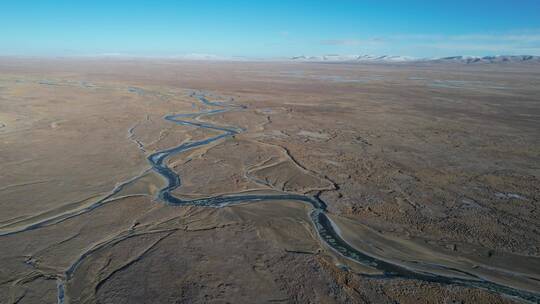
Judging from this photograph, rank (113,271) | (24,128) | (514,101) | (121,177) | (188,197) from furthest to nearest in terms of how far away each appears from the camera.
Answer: (514,101), (24,128), (121,177), (188,197), (113,271)

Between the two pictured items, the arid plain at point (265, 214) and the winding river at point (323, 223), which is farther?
the winding river at point (323, 223)

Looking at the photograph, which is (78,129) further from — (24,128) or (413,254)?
(413,254)

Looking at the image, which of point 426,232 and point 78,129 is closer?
point 426,232

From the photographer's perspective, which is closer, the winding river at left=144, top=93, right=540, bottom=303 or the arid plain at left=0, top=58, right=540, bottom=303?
the arid plain at left=0, top=58, right=540, bottom=303

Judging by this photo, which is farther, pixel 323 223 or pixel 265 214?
pixel 265 214

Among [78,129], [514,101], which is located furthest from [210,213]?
[514,101]

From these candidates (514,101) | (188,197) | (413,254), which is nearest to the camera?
(413,254)
